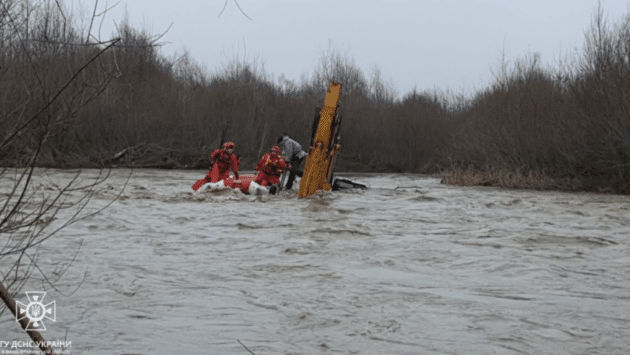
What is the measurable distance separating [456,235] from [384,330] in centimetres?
721

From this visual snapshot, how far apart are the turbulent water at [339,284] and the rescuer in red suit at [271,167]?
11.7ft

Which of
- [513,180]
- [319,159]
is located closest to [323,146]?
[319,159]

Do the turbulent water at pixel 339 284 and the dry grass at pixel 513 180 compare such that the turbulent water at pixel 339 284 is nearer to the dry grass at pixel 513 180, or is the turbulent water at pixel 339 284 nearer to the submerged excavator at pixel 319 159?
the submerged excavator at pixel 319 159

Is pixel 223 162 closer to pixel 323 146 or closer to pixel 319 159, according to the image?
pixel 319 159

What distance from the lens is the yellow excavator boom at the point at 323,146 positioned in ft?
62.1

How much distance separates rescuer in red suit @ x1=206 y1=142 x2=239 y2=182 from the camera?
19.1 meters

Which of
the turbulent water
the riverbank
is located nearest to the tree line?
the riverbank

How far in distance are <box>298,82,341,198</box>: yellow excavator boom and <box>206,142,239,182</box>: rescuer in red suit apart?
2034 millimetres

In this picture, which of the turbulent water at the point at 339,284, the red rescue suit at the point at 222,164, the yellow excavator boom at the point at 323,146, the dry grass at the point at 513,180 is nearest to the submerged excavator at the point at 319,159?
the yellow excavator boom at the point at 323,146

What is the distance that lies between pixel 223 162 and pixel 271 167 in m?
1.49

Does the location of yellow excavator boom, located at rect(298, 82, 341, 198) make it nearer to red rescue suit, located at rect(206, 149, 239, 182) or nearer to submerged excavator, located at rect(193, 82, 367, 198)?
submerged excavator, located at rect(193, 82, 367, 198)

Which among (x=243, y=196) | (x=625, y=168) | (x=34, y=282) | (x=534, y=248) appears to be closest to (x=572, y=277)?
(x=534, y=248)

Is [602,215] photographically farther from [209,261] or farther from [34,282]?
[34,282]

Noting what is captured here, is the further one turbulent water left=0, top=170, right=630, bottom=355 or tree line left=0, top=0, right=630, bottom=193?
tree line left=0, top=0, right=630, bottom=193
